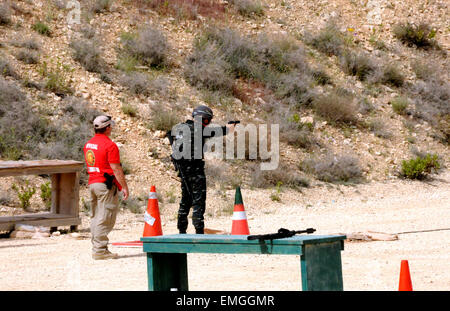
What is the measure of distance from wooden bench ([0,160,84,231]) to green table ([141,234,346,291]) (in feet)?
21.1

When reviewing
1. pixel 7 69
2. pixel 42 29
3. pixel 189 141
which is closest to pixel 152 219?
pixel 189 141

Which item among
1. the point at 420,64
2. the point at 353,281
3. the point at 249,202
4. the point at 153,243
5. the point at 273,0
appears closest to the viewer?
the point at 153,243

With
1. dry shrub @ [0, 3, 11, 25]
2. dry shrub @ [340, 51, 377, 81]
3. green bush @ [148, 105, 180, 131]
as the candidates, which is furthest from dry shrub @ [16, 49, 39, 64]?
dry shrub @ [340, 51, 377, 81]

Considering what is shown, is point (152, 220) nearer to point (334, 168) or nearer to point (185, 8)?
point (334, 168)

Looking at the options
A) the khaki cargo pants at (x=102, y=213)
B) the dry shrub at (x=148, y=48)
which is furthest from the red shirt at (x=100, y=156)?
the dry shrub at (x=148, y=48)

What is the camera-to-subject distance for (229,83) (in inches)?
836

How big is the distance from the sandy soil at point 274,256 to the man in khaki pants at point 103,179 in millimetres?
366

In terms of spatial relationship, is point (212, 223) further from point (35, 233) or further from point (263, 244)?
point (263, 244)

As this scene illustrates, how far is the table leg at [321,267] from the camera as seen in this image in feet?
18.0

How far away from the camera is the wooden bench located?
12227mm

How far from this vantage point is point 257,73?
22.5 m

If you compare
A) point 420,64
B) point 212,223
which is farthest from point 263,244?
point 420,64

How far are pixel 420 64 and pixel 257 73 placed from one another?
707 centimetres

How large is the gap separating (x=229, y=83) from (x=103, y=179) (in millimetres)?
12251
